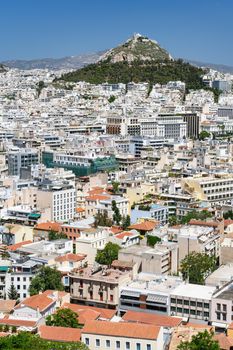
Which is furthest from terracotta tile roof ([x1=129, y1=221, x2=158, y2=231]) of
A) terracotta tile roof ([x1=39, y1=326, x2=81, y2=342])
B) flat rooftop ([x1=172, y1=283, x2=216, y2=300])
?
terracotta tile roof ([x1=39, y1=326, x2=81, y2=342])

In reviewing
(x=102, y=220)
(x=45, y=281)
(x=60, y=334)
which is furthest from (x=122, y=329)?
(x=102, y=220)

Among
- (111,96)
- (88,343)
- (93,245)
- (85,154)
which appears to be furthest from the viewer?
(111,96)

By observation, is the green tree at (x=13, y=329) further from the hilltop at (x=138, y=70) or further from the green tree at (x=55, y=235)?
the hilltop at (x=138, y=70)

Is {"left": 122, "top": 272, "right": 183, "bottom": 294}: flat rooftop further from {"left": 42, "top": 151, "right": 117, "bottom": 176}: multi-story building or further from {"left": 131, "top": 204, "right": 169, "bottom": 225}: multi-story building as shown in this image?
{"left": 42, "top": 151, "right": 117, "bottom": 176}: multi-story building

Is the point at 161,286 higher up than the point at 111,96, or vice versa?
the point at 111,96

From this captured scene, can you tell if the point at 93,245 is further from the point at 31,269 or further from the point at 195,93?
the point at 195,93

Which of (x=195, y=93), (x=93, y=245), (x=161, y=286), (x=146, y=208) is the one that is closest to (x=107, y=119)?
(x=195, y=93)

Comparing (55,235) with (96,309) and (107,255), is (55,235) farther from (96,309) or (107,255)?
(96,309)

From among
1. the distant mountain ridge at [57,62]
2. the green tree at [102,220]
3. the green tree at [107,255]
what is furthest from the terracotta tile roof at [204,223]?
the distant mountain ridge at [57,62]
